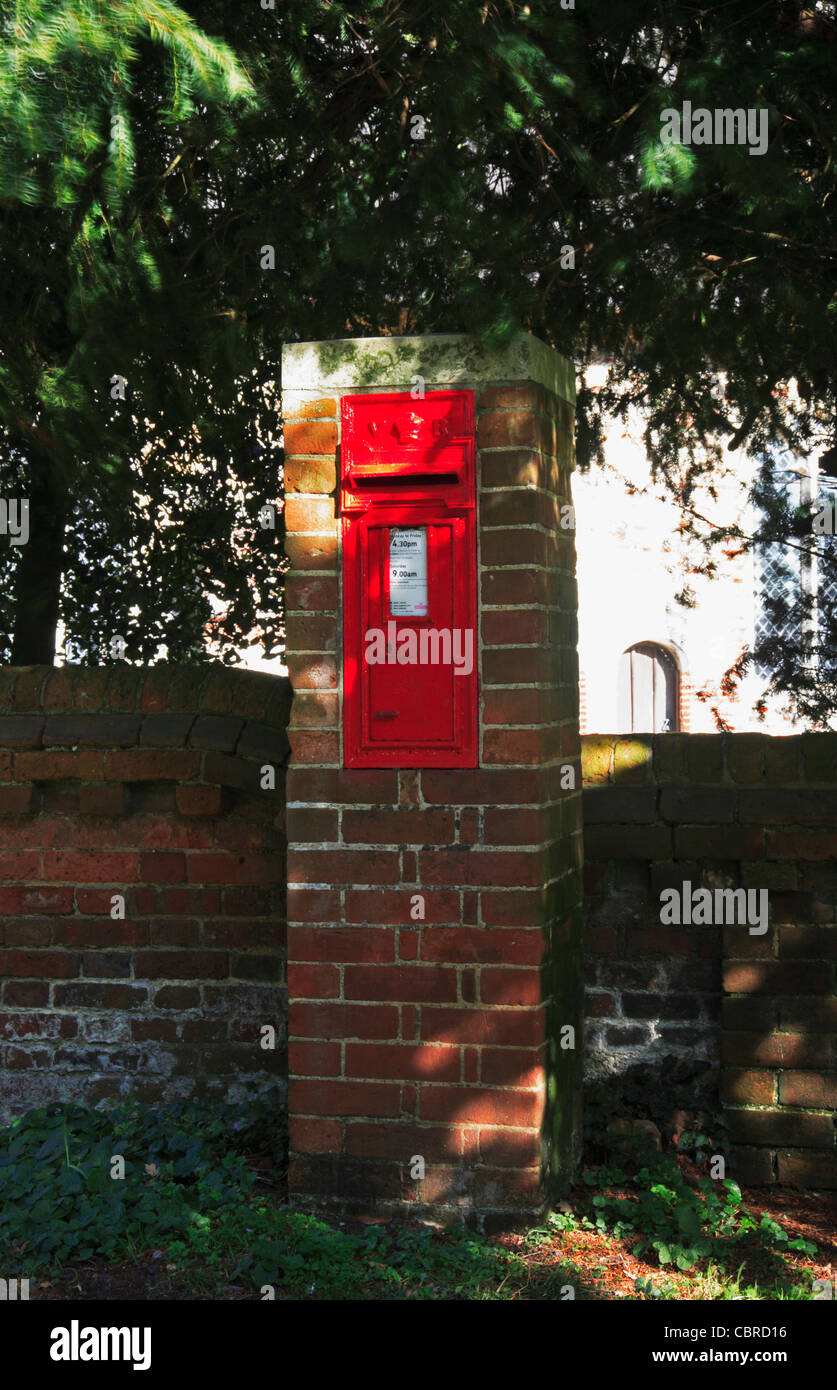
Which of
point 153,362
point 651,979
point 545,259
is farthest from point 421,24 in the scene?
point 651,979

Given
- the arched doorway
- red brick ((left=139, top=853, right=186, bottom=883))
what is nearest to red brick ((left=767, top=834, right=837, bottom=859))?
red brick ((left=139, top=853, right=186, bottom=883))

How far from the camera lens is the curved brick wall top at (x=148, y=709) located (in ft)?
13.4

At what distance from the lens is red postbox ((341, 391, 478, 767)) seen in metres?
3.36

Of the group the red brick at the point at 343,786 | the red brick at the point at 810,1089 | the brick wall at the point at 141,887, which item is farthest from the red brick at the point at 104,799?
the red brick at the point at 810,1089

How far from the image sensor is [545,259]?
451 cm

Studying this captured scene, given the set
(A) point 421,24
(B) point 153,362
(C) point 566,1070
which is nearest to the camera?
(C) point 566,1070

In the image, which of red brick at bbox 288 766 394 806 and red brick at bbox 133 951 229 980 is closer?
red brick at bbox 288 766 394 806

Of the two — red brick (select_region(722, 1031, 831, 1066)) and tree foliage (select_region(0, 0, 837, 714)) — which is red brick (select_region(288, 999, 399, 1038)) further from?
tree foliage (select_region(0, 0, 837, 714))

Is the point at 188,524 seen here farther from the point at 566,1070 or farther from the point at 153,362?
the point at 566,1070

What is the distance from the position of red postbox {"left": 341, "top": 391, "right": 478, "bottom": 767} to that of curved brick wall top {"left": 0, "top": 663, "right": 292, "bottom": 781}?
716mm

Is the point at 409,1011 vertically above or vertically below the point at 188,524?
below

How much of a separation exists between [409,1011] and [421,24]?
3026 millimetres

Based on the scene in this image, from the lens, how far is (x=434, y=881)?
11.1 ft

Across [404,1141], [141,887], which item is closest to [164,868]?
[141,887]
